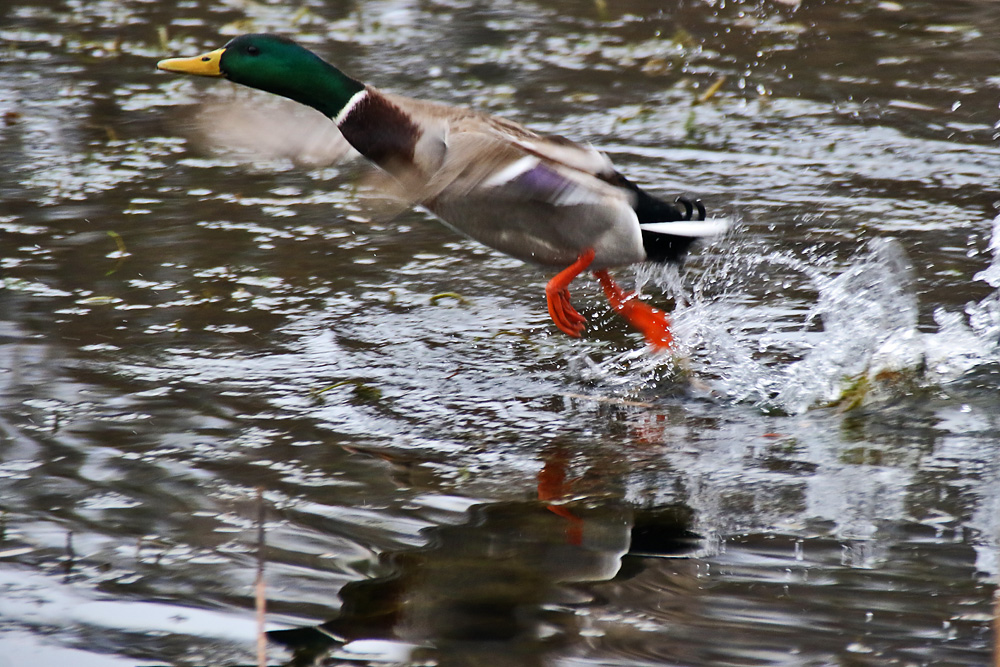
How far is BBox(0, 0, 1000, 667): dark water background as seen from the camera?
104 inches

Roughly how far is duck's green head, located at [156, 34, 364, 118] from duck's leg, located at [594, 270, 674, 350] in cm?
111

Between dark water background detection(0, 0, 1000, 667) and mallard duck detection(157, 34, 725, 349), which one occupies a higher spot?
mallard duck detection(157, 34, 725, 349)

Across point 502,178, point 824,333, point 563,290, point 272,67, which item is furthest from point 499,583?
point 272,67

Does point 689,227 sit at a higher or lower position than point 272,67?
lower

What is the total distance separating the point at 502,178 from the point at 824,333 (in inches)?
46.7

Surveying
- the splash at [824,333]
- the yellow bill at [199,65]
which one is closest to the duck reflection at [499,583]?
the splash at [824,333]

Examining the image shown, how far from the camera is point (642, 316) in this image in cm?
414

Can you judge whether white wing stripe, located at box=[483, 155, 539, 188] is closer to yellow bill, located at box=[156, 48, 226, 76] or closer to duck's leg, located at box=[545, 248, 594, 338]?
duck's leg, located at box=[545, 248, 594, 338]

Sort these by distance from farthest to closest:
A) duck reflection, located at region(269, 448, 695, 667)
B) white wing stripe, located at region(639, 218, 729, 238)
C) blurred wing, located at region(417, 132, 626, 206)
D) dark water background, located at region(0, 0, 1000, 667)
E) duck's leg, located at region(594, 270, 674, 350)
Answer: duck's leg, located at region(594, 270, 674, 350) < white wing stripe, located at region(639, 218, 729, 238) < blurred wing, located at region(417, 132, 626, 206) < dark water background, located at region(0, 0, 1000, 667) < duck reflection, located at region(269, 448, 695, 667)

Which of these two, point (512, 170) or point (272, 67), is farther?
point (272, 67)

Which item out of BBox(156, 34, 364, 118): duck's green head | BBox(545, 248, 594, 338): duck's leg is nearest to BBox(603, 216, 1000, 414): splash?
Answer: BBox(545, 248, 594, 338): duck's leg

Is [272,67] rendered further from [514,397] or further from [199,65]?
[514,397]

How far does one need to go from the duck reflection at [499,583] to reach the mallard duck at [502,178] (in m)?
1.01

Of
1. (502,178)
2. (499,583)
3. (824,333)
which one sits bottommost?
(499,583)
